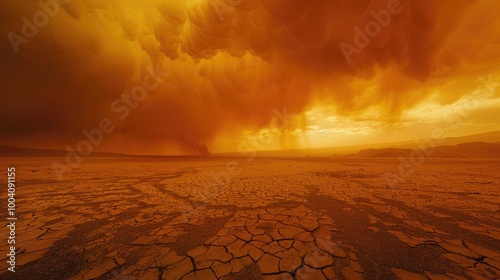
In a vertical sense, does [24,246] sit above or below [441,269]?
above

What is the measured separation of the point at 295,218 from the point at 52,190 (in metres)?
8.11

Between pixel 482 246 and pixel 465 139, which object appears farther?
pixel 465 139

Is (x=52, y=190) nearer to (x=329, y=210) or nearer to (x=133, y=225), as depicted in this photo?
(x=133, y=225)

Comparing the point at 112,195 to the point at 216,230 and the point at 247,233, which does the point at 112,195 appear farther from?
the point at 247,233

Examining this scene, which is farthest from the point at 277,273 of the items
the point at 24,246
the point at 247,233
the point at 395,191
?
the point at 395,191

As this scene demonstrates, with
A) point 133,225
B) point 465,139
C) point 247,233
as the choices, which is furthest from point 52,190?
point 465,139

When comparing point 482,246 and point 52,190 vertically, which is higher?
point 52,190

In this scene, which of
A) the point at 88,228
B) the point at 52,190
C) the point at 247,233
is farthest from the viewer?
the point at 52,190

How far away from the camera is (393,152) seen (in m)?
32.8

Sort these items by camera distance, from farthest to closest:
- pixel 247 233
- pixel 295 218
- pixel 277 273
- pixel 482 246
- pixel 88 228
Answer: pixel 295 218 → pixel 88 228 → pixel 247 233 → pixel 482 246 → pixel 277 273

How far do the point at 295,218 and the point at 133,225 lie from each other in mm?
3073

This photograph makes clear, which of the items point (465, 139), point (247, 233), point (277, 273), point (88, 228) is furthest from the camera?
point (465, 139)

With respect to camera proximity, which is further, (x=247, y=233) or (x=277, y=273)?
(x=247, y=233)

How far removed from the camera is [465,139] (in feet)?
220
